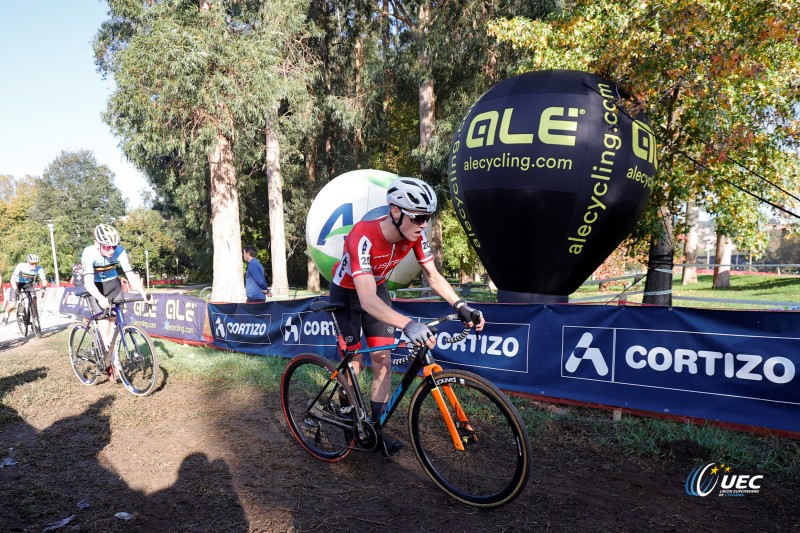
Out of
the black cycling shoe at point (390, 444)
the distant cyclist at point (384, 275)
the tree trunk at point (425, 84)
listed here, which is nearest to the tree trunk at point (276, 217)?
the tree trunk at point (425, 84)

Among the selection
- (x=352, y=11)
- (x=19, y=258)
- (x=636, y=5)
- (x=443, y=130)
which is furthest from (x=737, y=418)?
(x=19, y=258)

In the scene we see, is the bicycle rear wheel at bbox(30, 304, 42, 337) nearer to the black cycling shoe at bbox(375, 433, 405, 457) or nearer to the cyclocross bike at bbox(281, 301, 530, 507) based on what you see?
the cyclocross bike at bbox(281, 301, 530, 507)

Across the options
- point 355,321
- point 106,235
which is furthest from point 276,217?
point 355,321

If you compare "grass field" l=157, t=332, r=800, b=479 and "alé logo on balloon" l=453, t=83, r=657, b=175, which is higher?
"alé logo on balloon" l=453, t=83, r=657, b=175

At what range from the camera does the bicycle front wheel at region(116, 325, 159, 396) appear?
6.88 metres

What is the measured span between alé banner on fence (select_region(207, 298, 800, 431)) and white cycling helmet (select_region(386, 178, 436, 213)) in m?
1.10

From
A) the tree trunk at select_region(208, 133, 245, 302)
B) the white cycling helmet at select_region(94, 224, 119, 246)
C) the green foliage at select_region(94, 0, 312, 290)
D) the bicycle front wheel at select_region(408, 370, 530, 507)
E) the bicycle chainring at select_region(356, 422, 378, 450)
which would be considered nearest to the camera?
the bicycle front wheel at select_region(408, 370, 530, 507)

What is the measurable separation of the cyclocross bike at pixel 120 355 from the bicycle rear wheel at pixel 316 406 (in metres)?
2.82

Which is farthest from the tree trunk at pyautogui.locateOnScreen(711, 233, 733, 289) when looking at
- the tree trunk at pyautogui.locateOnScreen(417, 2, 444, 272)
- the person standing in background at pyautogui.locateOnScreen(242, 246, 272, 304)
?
the person standing in background at pyautogui.locateOnScreen(242, 246, 272, 304)

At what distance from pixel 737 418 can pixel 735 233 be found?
910cm

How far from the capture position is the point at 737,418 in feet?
16.4

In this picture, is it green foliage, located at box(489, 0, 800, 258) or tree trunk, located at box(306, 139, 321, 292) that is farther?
tree trunk, located at box(306, 139, 321, 292)

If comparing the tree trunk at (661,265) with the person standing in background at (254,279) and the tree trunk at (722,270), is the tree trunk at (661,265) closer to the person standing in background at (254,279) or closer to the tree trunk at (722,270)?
the person standing in background at (254,279)

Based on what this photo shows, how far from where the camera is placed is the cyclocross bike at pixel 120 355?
274 inches
